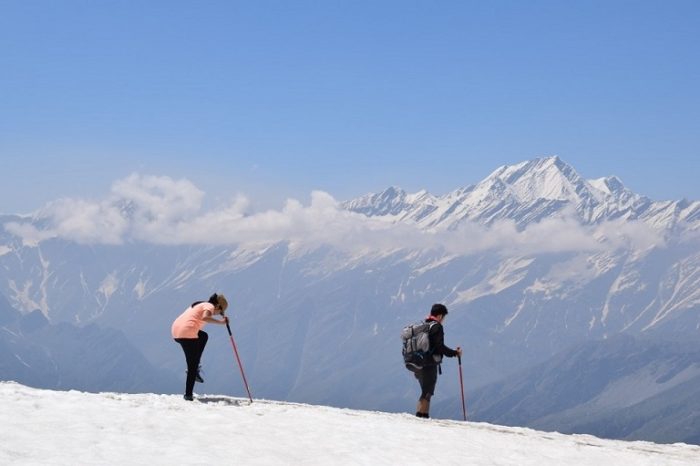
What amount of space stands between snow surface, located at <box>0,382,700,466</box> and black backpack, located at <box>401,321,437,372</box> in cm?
206

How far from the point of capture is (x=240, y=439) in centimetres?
1753

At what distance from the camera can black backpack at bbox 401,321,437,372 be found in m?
24.5

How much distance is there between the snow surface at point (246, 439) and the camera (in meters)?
15.8

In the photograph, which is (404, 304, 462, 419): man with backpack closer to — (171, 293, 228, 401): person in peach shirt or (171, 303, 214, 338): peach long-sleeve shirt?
(171, 293, 228, 401): person in peach shirt

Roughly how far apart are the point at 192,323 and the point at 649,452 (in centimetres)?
1102

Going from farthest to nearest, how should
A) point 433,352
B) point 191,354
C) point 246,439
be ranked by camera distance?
point 433,352, point 191,354, point 246,439

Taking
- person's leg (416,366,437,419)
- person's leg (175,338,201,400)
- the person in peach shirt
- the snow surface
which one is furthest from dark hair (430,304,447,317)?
person's leg (175,338,201,400)

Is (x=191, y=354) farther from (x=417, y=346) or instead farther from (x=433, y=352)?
(x=433, y=352)

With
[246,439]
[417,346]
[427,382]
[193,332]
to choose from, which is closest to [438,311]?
[417,346]

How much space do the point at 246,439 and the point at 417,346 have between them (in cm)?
792

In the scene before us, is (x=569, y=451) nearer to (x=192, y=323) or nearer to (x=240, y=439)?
(x=240, y=439)

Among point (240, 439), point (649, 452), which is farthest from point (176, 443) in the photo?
point (649, 452)

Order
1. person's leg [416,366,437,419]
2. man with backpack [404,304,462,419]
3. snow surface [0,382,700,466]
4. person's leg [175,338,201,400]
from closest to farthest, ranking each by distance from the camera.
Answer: snow surface [0,382,700,466] < person's leg [175,338,201,400] < man with backpack [404,304,462,419] < person's leg [416,366,437,419]

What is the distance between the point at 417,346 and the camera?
2453 centimetres
